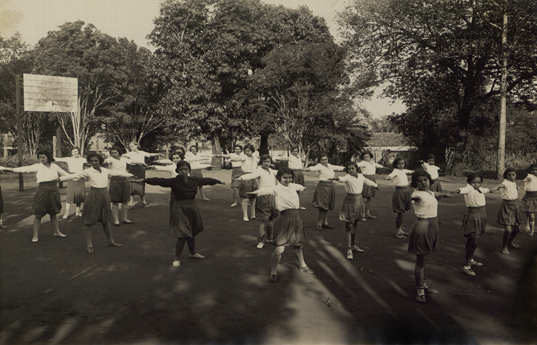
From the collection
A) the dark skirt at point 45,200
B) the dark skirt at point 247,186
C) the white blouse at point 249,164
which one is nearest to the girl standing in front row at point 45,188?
the dark skirt at point 45,200

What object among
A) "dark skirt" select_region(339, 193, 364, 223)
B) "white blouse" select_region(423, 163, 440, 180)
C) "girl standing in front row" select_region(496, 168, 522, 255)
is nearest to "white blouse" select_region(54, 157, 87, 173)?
"dark skirt" select_region(339, 193, 364, 223)

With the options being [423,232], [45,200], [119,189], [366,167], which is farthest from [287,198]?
[119,189]

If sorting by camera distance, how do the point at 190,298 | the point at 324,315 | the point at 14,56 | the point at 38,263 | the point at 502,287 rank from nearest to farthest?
the point at 324,315 → the point at 190,298 → the point at 502,287 → the point at 38,263 → the point at 14,56

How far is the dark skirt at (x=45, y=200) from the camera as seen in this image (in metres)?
7.14

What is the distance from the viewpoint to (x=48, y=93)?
14633 mm

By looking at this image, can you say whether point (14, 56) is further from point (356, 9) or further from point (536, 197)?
point (536, 197)

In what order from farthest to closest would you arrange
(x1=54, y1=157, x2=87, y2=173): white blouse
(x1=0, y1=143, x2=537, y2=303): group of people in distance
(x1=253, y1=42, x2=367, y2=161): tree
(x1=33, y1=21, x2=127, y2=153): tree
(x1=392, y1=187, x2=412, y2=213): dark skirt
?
(x1=253, y1=42, x2=367, y2=161): tree < (x1=33, y1=21, x2=127, y2=153): tree < (x1=54, y1=157, x2=87, y2=173): white blouse < (x1=392, y1=187, x2=412, y2=213): dark skirt < (x1=0, y1=143, x2=537, y2=303): group of people in distance

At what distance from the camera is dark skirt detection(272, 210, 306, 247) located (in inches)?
209

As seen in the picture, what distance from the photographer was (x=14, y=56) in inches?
846

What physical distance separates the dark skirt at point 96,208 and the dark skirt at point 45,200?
1.08 meters

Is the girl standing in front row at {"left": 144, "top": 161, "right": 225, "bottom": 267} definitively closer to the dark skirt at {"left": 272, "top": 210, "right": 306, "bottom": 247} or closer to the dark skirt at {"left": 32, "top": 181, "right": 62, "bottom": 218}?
the dark skirt at {"left": 272, "top": 210, "right": 306, "bottom": 247}

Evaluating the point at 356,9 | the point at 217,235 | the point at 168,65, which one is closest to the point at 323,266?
the point at 217,235

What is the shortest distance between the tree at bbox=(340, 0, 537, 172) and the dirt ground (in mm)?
15341

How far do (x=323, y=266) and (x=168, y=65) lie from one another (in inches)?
962
